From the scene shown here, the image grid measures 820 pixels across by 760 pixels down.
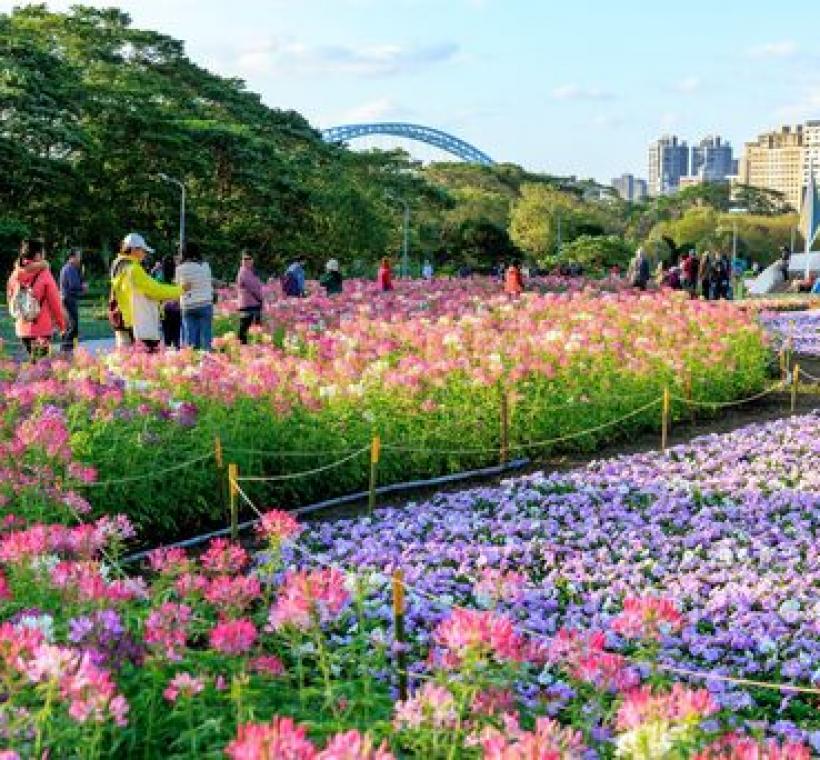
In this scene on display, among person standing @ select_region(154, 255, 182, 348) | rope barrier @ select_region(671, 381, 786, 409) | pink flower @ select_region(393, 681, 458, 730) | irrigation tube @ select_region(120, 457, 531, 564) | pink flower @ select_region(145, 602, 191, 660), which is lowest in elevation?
irrigation tube @ select_region(120, 457, 531, 564)

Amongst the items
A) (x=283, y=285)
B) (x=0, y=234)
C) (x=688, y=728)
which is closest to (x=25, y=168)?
(x=0, y=234)

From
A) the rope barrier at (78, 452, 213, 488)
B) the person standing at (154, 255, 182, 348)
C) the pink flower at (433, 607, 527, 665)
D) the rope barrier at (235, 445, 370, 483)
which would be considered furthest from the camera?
the person standing at (154, 255, 182, 348)

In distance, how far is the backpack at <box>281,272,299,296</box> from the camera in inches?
795

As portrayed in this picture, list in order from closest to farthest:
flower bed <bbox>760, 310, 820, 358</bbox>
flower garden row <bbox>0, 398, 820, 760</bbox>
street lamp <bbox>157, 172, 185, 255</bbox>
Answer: flower garden row <bbox>0, 398, 820, 760</bbox> → flower bed <bbox>760, 310, 820, 358</bbox> → street lamp <bbox>157, 172, 185, 255</bbox>

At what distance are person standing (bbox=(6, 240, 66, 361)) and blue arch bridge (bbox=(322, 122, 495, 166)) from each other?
106305 millimetres

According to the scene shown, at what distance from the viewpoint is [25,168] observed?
1241 inches

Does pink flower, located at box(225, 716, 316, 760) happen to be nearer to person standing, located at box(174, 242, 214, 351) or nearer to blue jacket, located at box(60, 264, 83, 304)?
person standing, located at box(174, 242, 214, 351)

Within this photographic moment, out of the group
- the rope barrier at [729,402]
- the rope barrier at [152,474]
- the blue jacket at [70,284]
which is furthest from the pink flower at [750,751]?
the blue jacket at [70,284]

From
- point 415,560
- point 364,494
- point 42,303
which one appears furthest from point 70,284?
point 415,560

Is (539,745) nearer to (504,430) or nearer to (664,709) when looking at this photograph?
(664,709)

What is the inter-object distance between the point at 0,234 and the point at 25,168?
3.12 m

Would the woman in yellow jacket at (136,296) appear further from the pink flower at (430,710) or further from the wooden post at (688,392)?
the pink flower at (430,710)

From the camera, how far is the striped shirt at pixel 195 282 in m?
12.5

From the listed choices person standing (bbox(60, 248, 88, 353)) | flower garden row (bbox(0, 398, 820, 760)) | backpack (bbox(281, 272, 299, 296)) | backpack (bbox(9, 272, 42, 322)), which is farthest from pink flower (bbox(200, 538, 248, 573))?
backpack (bbox(281, 272, 299, 296))
